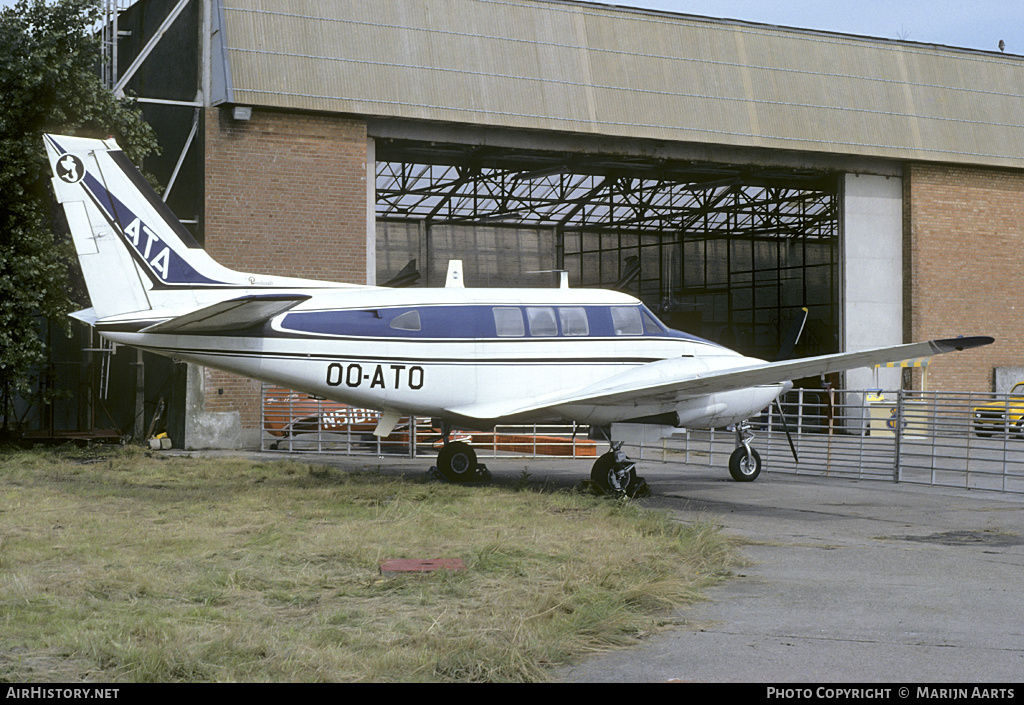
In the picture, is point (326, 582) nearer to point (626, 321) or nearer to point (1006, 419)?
point (626, 321)

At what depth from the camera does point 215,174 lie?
22.1 metres

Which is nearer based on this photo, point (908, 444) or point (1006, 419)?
point (1006, 419)

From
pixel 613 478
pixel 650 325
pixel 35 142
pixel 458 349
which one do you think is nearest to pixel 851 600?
pixel 613 478

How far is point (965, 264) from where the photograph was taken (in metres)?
29.1

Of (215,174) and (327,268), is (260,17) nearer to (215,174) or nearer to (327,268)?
(215,174)

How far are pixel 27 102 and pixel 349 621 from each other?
17636mm

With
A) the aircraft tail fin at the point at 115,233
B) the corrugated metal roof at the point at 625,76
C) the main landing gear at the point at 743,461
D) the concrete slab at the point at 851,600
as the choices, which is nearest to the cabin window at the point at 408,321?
the aircraft tail fin at the point at 115,233

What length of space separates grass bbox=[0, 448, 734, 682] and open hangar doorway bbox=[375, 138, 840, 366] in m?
23.6

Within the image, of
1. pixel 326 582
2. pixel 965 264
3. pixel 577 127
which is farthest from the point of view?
pixel 965 264

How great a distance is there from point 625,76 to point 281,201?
9667 millimetres

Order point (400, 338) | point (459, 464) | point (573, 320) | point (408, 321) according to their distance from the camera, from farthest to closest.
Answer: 1. point (459, 464)
2. point (573, 320)
3. point (408, 321)
4. point (400, 338)

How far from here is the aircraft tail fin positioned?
12789 mm

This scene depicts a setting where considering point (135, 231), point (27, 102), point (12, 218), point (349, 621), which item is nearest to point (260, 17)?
point (27, 102)

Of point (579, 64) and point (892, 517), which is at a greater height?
point (579, 64)
